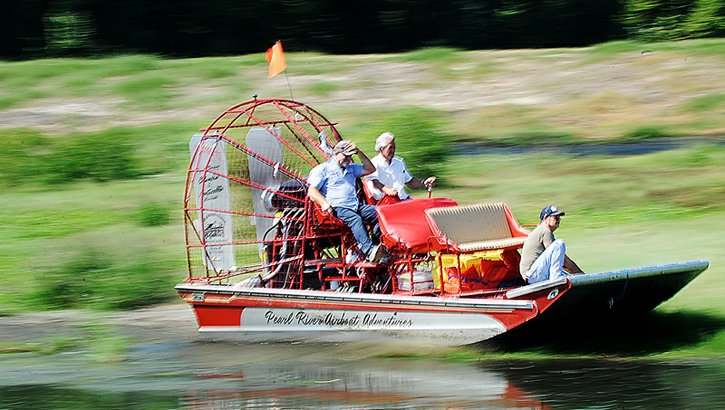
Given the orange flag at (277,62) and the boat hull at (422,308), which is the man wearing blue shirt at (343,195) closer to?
the boat hull at (422,308)

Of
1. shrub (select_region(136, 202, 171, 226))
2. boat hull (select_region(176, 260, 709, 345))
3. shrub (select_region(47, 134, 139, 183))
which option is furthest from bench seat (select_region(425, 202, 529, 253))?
shrub (select_region(47, 134, 139, 183))

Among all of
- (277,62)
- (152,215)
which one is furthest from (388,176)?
(152,215)

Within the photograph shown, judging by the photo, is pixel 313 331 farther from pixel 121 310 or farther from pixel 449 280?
pixel 121 310

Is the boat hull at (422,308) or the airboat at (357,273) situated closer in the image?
the boat hull at (422,308)

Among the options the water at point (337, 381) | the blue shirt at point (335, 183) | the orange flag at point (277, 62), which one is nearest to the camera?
the water at point (337, 381)

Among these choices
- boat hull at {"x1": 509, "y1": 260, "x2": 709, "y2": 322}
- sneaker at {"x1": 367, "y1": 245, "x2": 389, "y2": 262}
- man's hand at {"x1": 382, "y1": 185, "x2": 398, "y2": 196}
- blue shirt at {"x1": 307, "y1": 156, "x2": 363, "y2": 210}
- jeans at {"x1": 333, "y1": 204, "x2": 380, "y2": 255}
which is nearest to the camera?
boat hull at {"x1": 509, "y1": 260, "x2": 709, "y2": 322}

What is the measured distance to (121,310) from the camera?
586 inches

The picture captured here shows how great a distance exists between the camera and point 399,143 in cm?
2177

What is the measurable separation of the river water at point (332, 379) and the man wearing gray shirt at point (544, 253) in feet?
2.58

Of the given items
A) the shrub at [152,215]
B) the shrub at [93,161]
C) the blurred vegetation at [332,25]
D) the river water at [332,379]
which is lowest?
the blurred vegetation at [332,25]

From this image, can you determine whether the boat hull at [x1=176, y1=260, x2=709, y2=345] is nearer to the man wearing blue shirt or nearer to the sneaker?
the sneaker

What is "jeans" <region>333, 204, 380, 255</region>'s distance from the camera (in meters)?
12.4


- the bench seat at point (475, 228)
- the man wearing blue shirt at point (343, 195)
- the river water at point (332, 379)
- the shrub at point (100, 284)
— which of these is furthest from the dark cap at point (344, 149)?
the shrub at point (100, 284)

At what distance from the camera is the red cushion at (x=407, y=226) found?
11.9 m
